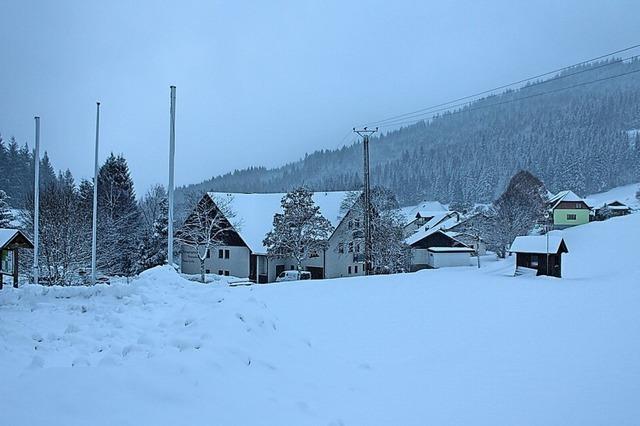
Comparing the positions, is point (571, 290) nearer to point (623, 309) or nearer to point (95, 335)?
point (623, 309)

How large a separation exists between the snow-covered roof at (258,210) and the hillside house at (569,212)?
3384 cm

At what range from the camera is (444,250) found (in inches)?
1528

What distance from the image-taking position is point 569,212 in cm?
5525

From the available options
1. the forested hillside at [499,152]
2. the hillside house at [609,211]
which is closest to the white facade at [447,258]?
the hillside house at [609,211]

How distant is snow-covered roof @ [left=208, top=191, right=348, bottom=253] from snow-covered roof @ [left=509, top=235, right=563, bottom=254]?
1412 centimetres

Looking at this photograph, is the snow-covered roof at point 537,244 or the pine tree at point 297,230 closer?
the snow-covered roof at point 537,244

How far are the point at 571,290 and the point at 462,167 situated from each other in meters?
109

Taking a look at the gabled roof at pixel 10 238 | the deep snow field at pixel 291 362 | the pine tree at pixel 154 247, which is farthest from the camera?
the pine tree at pixel 154 247

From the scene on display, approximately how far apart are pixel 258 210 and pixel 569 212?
41.9m

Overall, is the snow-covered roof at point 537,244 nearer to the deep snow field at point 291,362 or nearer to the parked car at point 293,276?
the deep snow field at point 291,362

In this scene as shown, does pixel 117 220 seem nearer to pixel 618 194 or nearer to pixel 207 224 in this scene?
pixel 207 224

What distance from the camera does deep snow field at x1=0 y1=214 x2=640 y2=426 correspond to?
4375 mm

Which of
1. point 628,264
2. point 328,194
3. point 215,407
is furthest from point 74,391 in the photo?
point 328,194

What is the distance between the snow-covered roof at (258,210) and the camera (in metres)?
33.9
